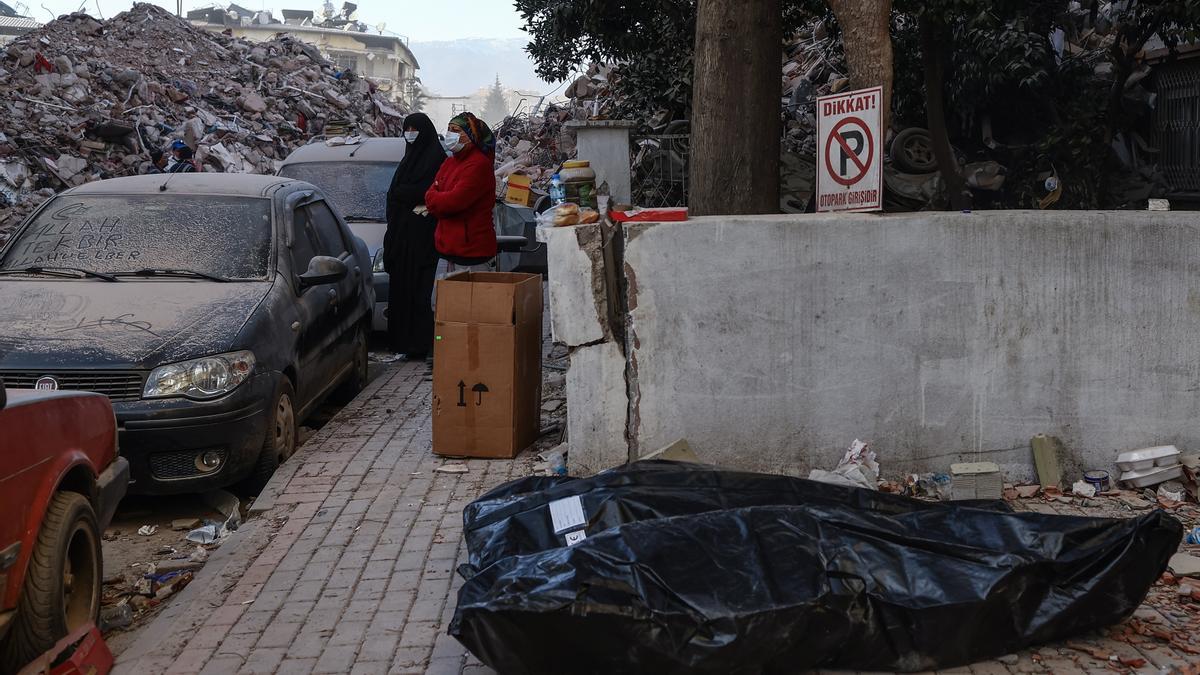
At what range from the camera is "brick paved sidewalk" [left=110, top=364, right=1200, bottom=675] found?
4215 millimetres

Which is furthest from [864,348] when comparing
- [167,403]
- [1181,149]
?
[1181,149]

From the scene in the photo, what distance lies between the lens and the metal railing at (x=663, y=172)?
15.0 meters

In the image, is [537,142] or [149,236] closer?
[149,236]

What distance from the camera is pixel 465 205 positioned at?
899 cm

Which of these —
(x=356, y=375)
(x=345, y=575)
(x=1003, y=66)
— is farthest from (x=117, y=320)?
(x=1003, y=66)

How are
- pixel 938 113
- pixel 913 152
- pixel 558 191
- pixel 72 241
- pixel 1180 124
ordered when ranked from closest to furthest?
pixel 558 191 < pixel 72 241 < pixel 1180 124 < pixel 938 113 < pixel 913 152

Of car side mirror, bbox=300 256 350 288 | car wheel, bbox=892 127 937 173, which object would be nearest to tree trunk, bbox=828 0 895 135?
car side mirror, bbox=300 256 350 288

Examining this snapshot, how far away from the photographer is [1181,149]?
12.9m

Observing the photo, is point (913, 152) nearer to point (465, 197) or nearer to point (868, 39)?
point (465, 197)

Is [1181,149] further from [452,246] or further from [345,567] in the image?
[345,567]

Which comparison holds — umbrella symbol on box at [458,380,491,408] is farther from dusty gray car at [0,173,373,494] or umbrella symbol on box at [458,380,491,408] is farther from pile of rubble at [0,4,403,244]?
pile of rubble at [0,4,403,244]

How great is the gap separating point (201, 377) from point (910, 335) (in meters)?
Answer: 3.65

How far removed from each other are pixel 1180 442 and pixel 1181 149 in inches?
323

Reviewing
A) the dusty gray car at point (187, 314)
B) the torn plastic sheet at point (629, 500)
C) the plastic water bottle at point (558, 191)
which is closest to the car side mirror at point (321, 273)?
the dusty gray car at point (187, 314)
